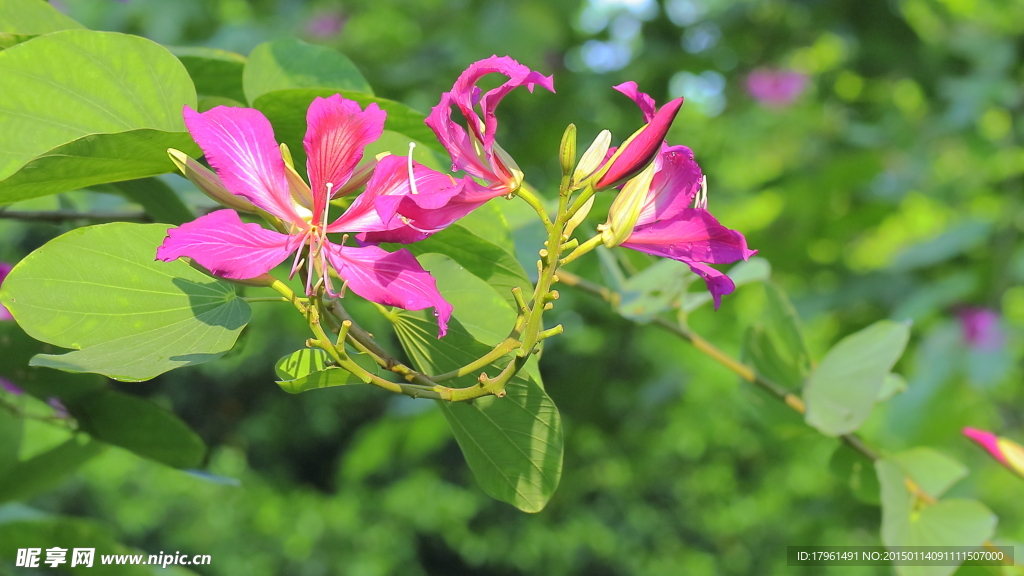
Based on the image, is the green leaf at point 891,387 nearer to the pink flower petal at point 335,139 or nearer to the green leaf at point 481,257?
the green leaf at point 481,257

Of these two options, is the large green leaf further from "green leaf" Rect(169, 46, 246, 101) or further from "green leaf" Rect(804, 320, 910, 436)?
"green leaf" Rect(804, 320, 910, 436)

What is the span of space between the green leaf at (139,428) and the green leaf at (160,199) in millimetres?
165

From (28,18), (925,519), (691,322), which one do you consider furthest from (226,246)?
(691,322)

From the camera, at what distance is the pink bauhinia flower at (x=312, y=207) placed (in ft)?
1.09

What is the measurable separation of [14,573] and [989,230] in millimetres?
1791

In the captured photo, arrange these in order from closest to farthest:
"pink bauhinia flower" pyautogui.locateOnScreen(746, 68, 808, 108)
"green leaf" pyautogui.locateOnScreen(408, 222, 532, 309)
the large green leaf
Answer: "green leaf" pyautogui.locateOnScreen(408, 222, 532, 309) → the large green leaf → "pink bauhinia flower" pyautogui.locateOnScreen(746, 68, 808, 108)

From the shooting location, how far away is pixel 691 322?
3.78ft

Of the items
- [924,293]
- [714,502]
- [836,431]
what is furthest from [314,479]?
[836,431]

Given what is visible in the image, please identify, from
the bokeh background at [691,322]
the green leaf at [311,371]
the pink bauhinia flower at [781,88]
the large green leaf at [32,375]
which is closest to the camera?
the green leaf at [311,371]

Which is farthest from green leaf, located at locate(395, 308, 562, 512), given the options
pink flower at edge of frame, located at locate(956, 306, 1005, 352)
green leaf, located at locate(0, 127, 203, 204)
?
pink flower at edge of frame, located at locate(956, 306, 1005, 352)

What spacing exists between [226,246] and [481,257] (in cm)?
15

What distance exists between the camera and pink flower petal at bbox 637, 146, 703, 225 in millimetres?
368

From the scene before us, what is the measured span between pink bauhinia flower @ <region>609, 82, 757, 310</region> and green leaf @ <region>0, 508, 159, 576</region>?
57cm
